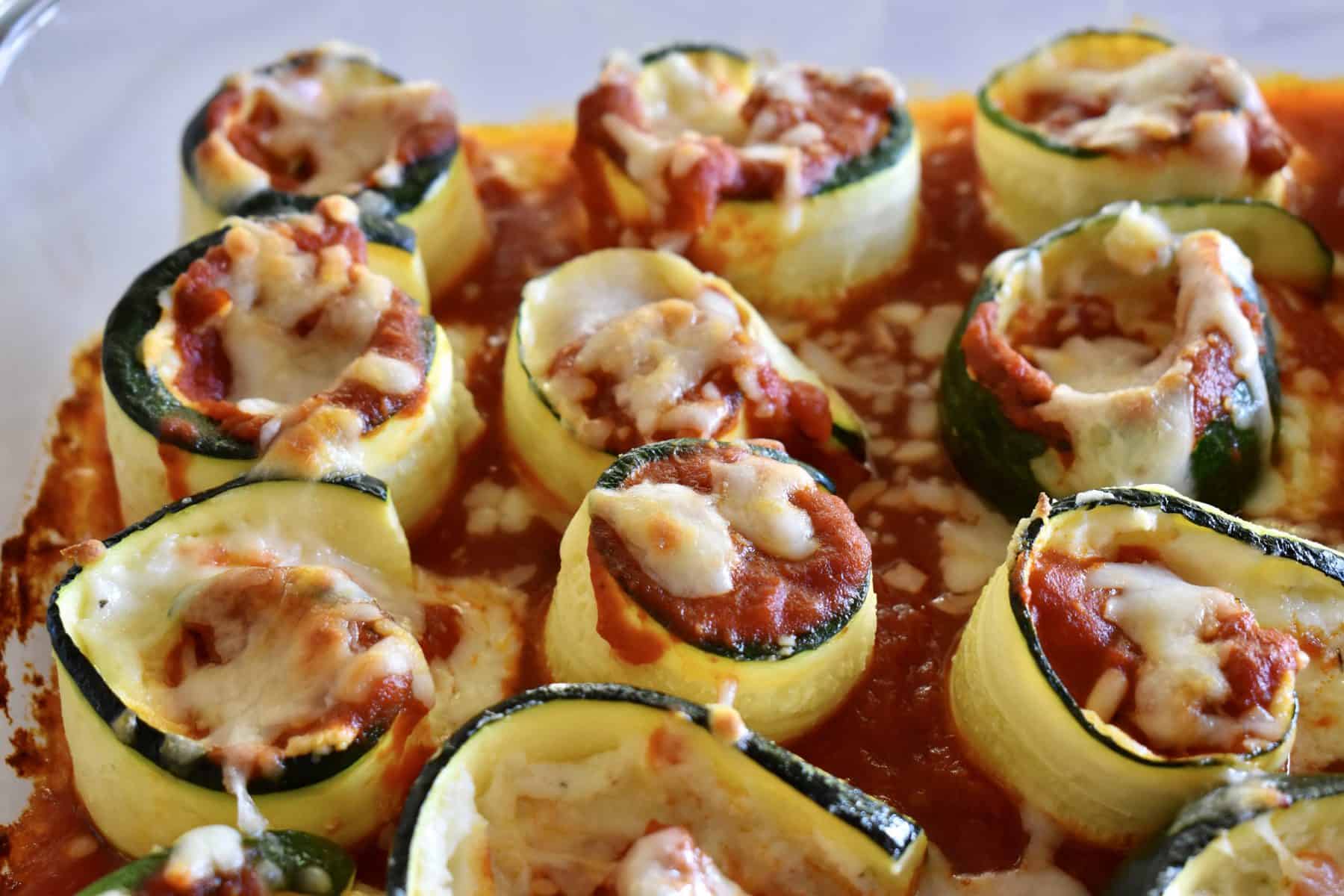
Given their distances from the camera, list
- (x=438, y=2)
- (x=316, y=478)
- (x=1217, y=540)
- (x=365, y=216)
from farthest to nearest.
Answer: (x=438, y=2) < (x=365, y=216) < (x=316, y=478) < (x=1217, y=540)

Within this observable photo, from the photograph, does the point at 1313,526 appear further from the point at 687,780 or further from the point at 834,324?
the point at 687,780

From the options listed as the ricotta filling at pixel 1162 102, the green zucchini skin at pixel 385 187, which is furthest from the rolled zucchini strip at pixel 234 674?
the ricotta filling at pixel 1162 102

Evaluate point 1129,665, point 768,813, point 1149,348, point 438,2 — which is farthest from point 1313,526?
point 438,2

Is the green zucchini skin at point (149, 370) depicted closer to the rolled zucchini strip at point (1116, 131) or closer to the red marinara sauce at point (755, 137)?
the red marinara sauce at point (755, 137)

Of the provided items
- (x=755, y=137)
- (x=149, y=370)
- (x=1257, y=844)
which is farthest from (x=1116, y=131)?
(x=149, y=370)

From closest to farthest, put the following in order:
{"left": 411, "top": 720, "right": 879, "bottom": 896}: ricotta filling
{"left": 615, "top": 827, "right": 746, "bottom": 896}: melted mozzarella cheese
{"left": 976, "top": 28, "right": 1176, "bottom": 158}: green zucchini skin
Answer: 1. {"left": 615, "top": 827, "right": 746, "bottom": 896}: melted mozzarella cheese
2. {"left": 411, "top": 720, "right": 879, "bottom": 896}: ricotta filling
3. {"left": 976, "top": 28, "right": 1176, "bottom": 158}: green zucchini skin

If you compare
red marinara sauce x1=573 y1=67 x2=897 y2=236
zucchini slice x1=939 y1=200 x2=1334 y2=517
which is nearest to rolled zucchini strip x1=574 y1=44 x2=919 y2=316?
red marinara sauce x1=573 y1=67 x2=897 y2=236

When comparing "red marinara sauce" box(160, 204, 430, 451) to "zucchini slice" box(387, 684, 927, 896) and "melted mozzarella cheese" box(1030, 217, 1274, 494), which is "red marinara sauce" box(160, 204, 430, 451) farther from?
"melted mozzarella cheese" box(1030, 217, 1274, 494)
